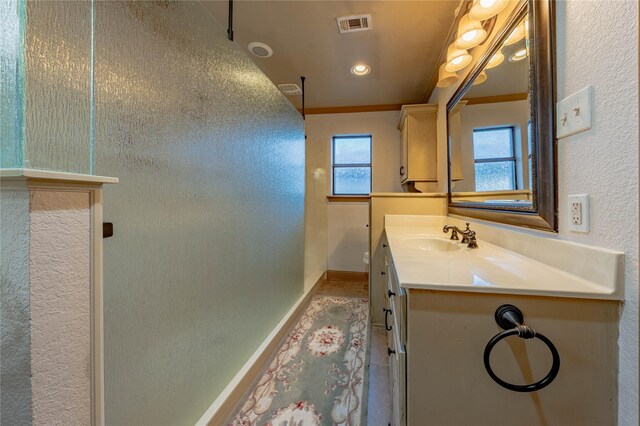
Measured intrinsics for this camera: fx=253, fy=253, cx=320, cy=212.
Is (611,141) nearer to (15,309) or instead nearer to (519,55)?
(519,55)

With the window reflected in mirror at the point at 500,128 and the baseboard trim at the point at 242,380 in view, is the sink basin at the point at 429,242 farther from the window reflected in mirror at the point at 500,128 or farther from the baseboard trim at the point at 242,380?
the baseboard trim at the point at 242,380

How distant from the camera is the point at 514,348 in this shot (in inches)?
24.0

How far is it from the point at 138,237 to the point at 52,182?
41cm

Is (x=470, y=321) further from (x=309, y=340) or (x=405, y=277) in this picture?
(x=309, y=340)

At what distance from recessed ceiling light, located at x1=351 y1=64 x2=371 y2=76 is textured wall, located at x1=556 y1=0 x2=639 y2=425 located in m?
1.84

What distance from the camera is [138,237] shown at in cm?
84

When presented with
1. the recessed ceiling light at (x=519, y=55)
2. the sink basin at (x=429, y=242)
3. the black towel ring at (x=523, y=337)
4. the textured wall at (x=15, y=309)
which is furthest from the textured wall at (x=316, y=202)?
the textured wall at (x=15, y=309)

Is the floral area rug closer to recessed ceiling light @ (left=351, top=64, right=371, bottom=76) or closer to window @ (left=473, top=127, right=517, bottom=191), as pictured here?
window @ (left=473, top=127, right=517, bottom=191)

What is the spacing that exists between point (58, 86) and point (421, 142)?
2.65m

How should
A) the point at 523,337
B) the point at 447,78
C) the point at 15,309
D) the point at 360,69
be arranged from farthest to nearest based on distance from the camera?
the point at 360,69 < the point at 447,78 < the point at 523,337 < the point at 15,309

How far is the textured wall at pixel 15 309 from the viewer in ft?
1.48

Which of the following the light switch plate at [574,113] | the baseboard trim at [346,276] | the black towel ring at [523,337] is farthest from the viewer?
the baseboard trim at [346,276]

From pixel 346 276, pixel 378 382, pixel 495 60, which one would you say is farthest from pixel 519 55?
pixel 346 276

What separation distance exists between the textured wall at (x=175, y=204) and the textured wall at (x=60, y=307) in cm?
24
